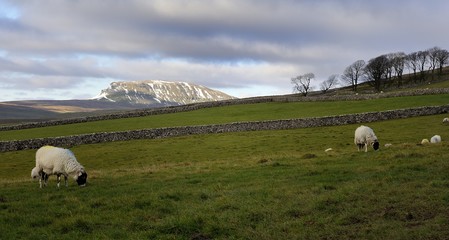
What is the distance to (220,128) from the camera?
42.3 metres

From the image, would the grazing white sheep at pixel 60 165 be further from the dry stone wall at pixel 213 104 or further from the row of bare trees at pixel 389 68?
the row of bare trees at pixel 389 68

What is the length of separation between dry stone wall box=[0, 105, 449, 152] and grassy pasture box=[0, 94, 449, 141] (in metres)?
4.83

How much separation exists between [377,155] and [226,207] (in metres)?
10.3

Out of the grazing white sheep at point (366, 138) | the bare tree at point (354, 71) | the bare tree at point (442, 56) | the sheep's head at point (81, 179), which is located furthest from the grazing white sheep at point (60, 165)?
the bare tree at point (442, 56)

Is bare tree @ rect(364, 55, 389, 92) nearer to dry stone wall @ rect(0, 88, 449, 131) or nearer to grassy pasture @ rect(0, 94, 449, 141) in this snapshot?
dry stone wall @ rect(0, 88, 449, 131)

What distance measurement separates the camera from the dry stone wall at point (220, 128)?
129 feet

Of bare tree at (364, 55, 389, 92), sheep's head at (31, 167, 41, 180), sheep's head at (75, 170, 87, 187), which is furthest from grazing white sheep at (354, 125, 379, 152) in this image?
bare tree at (364, 55, 389, 92)

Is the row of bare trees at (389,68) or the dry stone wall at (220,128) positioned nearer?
the dry stone wall at (220,128)

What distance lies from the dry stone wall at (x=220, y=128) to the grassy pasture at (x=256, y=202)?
72.9ft

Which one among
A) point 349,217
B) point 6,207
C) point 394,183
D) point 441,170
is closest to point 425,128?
point 441,170

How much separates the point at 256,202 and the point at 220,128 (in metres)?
31.6

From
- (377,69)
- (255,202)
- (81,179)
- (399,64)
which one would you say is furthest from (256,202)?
(399,64)

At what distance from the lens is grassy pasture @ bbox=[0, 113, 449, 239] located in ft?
28.5

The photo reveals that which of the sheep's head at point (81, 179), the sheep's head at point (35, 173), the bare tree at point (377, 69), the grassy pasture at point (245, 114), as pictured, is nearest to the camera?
the sheep's head at point (81, 179)
